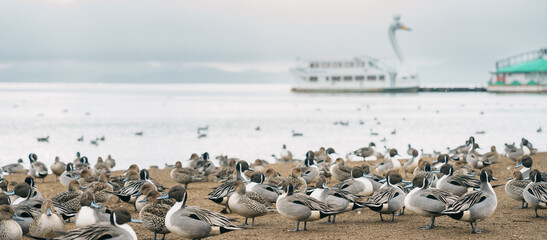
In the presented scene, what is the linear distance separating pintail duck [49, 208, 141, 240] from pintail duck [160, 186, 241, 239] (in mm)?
873

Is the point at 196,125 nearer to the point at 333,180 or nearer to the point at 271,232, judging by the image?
the point at 333,180

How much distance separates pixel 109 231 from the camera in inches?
277

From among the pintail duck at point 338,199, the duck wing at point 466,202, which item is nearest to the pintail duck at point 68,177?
the pintail duck at point 338,199

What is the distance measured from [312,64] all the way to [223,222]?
374 ft

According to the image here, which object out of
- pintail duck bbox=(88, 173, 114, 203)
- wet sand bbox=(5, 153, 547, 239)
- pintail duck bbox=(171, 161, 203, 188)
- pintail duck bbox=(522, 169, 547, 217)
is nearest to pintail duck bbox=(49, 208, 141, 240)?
wet sand bbox=(5, 153, 547, 239)

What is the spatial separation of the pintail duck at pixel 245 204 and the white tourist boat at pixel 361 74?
106820 millimetres

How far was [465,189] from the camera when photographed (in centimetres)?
1108

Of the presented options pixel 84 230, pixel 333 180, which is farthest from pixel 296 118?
pixel 84 230

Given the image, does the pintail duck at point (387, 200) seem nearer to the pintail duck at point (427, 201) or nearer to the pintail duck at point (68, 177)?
the pintail duck at point (427, 201)

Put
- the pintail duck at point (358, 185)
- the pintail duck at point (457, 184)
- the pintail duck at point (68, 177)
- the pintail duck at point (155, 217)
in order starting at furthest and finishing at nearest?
the pintail duck at point (68, 177)
the pintail duck at point (358, 185)
the pintail duck at point (457, 184)
the pintail duck at point (155, 217)

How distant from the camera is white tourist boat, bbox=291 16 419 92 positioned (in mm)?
116438

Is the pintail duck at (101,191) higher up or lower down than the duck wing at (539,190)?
lower down

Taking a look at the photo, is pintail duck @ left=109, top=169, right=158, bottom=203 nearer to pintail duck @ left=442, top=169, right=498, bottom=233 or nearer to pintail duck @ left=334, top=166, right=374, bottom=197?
pintail duck @ left=334, top=166, right=374, bottom=197

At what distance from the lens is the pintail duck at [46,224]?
8.00 meters
